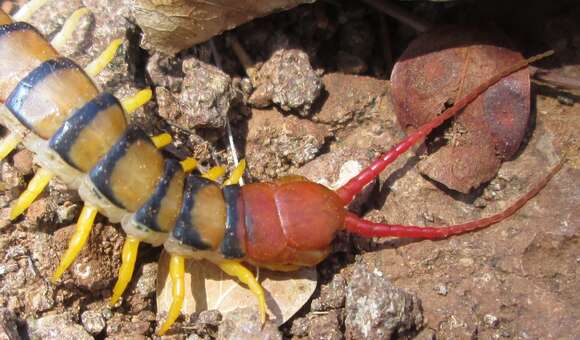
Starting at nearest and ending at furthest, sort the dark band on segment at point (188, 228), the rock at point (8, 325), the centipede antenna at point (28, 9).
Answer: the rock at point (8, 325), the dark band on segment at point (188, 228), the centipede antenna at point (28, 9)

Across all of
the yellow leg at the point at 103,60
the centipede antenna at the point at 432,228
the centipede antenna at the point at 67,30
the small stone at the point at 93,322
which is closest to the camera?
the small stone at the point at 93,322

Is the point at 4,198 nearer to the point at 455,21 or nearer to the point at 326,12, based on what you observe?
the point at 326,12

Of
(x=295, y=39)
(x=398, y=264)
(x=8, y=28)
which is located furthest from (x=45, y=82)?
(x=398, y=264)

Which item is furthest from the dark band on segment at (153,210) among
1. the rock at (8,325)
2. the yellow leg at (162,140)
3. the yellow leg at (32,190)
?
the rock at (8,325)

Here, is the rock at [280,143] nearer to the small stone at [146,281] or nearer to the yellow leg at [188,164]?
the yellow leg at [188,164]

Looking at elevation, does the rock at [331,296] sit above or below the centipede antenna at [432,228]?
below

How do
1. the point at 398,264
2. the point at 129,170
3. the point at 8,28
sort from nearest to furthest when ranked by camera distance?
1. the point at 129,170
2. the point at 8,28
3. the point at 398,264

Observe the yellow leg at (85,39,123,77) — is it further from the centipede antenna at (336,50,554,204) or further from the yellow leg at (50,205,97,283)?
the centipede antenna at (336,50,554,204)
